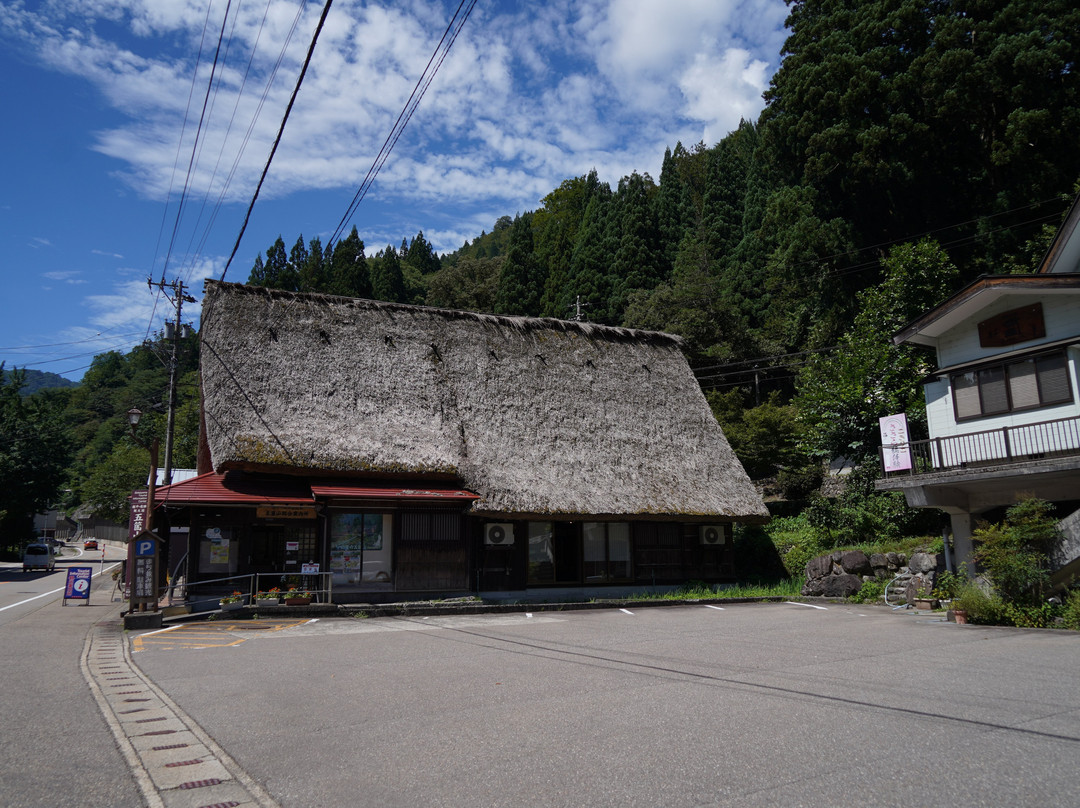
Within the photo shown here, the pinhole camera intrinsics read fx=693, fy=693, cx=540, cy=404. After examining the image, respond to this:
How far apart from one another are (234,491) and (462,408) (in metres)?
6.50

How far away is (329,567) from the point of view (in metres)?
17.2

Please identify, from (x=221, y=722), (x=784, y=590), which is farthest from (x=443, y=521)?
(x=221, y=722)

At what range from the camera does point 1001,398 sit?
15992 millimetres

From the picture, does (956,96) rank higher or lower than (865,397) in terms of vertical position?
higher

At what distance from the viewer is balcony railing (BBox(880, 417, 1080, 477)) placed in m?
14.4

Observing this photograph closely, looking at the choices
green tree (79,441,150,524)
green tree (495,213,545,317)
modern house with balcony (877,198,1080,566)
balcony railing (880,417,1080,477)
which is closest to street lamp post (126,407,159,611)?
modern house with balcony (877,198,1080,566)

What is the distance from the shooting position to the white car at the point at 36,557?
120ft

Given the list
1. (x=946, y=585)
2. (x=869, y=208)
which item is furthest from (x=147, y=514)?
(x=869, y=208)

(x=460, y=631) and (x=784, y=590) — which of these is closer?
(x=460, y=631)

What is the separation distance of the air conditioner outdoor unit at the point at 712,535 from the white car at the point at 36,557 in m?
35.2

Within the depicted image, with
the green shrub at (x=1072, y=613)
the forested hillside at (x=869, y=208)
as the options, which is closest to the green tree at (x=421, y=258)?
the forested hillside at (x=869, y=208)

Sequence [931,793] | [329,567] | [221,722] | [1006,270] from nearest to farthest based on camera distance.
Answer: [931,793] → [221,722] → [329,567] → [1006,270]

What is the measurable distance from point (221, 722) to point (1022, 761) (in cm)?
619

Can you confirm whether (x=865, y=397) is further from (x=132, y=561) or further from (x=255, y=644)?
(x=132, y=561)
